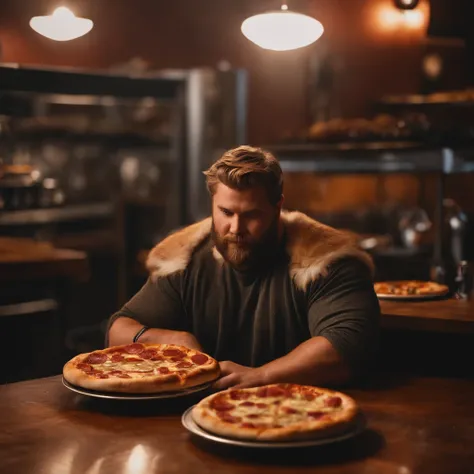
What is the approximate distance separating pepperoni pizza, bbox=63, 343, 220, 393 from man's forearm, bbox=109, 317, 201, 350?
132 mm

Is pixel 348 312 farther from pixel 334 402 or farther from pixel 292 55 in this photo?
pixel 292 55

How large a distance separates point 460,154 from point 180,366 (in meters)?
3.43

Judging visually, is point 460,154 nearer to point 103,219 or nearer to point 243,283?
point 243,283

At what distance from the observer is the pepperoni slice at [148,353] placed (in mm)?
2673

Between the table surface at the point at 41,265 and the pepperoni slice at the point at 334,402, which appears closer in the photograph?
the pepperoni slice at the point at 334,402

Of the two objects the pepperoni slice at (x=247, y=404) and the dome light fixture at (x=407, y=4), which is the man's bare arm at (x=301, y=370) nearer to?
the pepperoni slice at (x=247, y=404)

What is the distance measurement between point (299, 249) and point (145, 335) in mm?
593

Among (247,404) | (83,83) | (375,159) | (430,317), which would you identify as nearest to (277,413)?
(247,404)

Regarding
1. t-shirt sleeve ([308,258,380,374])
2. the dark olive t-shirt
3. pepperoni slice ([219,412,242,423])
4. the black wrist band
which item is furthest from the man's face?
pepperoni slice ([219,412,242,423])

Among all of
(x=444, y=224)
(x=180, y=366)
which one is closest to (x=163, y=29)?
(x=444, y=224)

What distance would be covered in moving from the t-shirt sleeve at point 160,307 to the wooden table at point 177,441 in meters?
0.55

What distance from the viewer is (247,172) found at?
285cm

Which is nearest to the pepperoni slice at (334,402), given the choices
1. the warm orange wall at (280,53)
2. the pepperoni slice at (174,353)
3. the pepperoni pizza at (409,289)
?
the pepperoni slice at (174,353)

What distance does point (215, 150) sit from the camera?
7.75m
